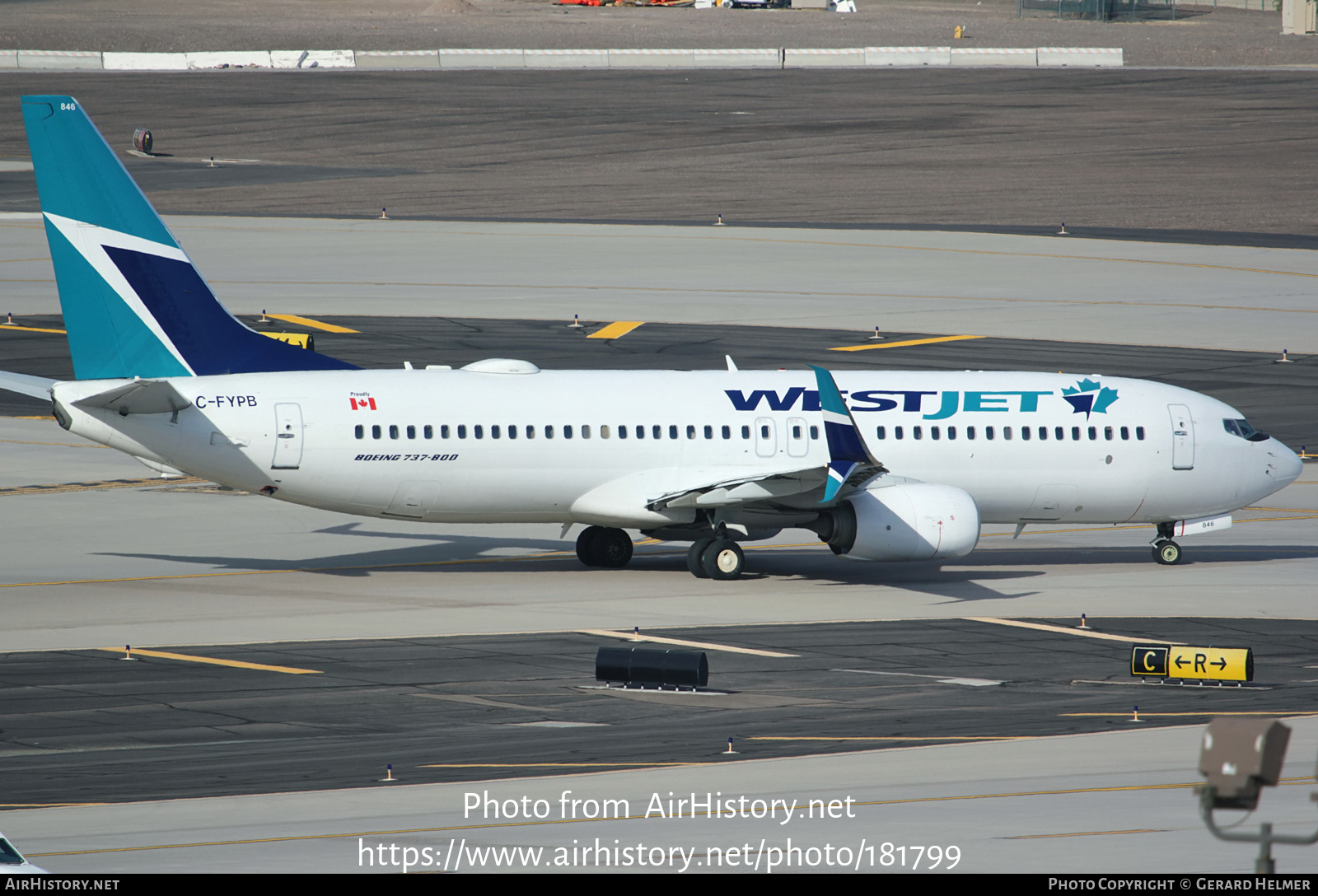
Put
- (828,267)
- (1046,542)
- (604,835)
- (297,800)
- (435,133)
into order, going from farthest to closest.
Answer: (435,133)
(828,267)
(1046,542)
(297,800)
(604,835)

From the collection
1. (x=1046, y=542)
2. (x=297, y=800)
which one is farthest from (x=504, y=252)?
(x=297, y=800)

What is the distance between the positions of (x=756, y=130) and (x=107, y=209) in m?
85.1

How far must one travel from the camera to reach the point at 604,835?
20719 mm

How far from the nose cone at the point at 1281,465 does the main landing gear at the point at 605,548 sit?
48.5ft

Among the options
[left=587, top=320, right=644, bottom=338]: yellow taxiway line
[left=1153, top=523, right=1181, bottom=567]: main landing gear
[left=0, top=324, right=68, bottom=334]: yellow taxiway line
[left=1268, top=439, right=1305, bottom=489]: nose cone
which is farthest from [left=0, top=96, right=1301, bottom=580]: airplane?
[left=0, top=324, right=68, bottom=334]: yellow taxiway line

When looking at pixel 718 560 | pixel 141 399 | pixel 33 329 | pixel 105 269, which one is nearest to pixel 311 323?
pixel 33 329

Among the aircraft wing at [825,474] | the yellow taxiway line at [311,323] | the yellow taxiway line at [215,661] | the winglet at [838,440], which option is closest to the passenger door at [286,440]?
the yellow taxiway line at [215,661]

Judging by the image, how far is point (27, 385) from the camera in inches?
1571

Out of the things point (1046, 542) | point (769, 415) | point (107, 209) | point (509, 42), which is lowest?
point (1046, 542)

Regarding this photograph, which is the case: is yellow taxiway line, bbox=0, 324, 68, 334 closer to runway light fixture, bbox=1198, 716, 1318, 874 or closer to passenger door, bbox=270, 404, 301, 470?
passenger door, bbox=270, 404, 301, 470

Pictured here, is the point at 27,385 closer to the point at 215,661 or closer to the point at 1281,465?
the point at 215,661

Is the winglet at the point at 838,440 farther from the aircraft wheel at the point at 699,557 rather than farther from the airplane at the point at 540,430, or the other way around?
the aircraft wheel at the point at 699,557

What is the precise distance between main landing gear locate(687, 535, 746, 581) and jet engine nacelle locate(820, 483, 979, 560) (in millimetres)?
2297
